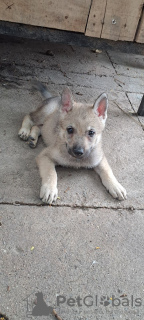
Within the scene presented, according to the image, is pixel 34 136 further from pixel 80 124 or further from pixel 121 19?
A: pixel 121 19

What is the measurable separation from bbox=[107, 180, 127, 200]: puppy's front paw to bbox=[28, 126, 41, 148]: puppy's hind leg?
1001 mm

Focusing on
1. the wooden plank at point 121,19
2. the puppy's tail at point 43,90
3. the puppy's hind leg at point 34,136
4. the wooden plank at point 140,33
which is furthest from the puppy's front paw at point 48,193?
the wooden plank at point 140,33

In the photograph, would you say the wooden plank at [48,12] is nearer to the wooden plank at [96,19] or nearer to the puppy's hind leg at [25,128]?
the wooden plank at [96,19]

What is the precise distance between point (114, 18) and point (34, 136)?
163 cm

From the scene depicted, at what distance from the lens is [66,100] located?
10.6 ft

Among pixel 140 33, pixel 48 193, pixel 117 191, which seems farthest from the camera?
pixel 140 33

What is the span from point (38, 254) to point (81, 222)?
0.51 meters

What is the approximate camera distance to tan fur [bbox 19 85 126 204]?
298 centimetres

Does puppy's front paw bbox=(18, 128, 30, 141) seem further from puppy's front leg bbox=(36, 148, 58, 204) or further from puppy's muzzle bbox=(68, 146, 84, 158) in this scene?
puppy's muzzle bbox=(68, 146, 84, 158)

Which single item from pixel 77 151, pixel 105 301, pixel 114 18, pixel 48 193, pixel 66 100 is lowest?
pixel 105 301

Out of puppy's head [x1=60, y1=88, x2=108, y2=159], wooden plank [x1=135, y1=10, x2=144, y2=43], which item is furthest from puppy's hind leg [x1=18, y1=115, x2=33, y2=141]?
wooden plank [x1=135, y1=10, x2=144, y2=43]

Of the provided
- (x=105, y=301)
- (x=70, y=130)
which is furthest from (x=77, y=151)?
(x=105, y=301)

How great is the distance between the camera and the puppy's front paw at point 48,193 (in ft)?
9.20

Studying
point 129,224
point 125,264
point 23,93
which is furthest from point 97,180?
point 23,93
